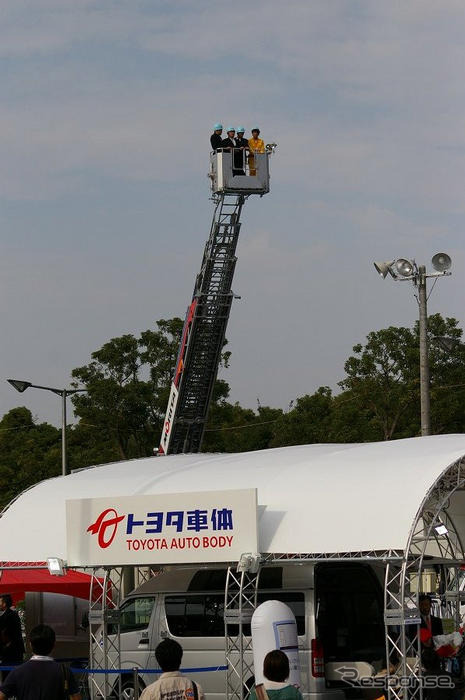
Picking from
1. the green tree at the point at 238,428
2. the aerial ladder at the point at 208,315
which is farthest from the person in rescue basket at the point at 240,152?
the green tree at the point at 238,428

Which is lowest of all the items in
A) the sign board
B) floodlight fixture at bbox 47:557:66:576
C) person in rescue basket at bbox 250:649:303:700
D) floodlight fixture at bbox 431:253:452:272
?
person in rescue basket at bbox 250:649:303:700

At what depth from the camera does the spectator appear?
9.21 m

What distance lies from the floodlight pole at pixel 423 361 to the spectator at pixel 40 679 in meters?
17.9

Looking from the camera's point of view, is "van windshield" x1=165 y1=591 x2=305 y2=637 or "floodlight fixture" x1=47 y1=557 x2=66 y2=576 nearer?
"van windshield" x1=165 y1=591 x2=305 y2=637

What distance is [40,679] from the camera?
30.3 ft

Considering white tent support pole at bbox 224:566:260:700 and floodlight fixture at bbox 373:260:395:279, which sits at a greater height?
floodlight fixture at bbox 373:260:395:279

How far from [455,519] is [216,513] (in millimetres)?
10108

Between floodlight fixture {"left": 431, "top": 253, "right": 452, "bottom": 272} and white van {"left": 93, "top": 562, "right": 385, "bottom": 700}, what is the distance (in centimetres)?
1311

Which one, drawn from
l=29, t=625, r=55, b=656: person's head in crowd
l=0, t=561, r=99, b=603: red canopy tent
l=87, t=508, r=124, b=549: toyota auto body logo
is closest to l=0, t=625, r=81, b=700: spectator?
l=29, t=625, r=55, b=656: person's head in crowd

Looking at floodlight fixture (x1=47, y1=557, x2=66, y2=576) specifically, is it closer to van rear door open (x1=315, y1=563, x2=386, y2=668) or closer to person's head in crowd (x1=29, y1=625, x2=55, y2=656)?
van rear door open (x1=315, y1=563, x2=386, y2=668)

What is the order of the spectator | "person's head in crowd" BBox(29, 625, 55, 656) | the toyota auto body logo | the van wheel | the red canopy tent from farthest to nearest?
the red canopy tent < the van wheel < the toyota auto body logo < "person's head in crowd" BBox(29, 625, 55, 656) < the spectator

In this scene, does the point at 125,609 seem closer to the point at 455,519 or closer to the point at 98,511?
the point at 98,511

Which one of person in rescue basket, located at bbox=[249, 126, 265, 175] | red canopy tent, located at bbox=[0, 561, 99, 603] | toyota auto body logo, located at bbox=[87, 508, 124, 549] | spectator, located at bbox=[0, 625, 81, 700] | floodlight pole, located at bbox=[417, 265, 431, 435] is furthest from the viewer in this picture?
person in rescue basket, located at bbox=[249, 126, 265, 175]

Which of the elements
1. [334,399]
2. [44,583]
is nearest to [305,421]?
[334,399]
